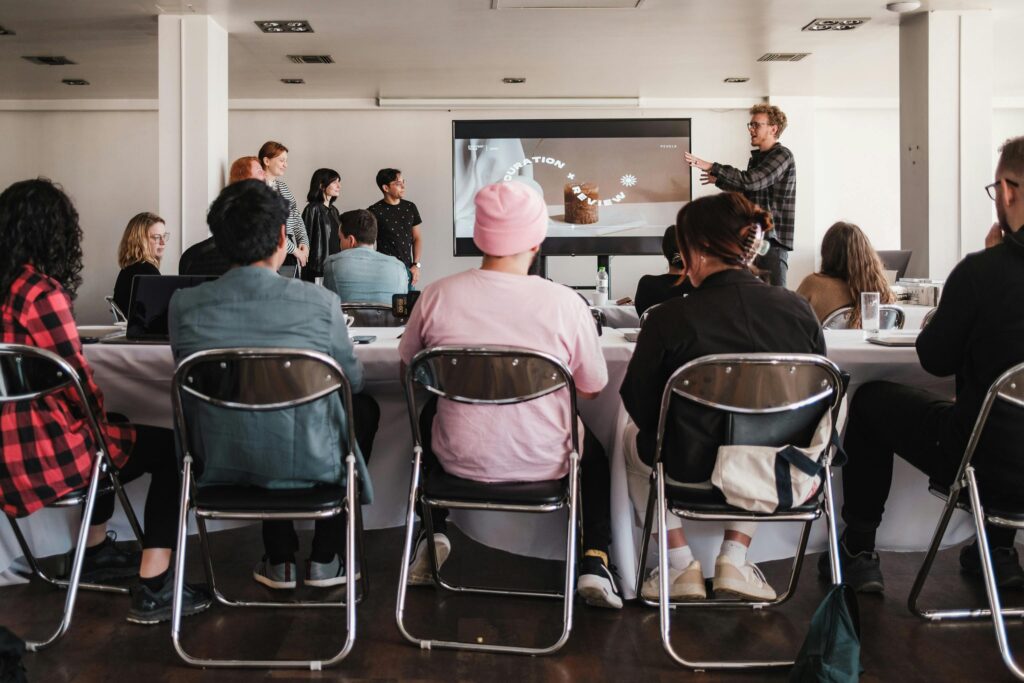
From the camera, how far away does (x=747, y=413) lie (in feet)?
6.88

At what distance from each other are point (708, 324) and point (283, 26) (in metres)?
6.01

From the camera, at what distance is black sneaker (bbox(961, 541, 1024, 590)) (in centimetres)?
263

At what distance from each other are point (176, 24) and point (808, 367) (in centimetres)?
612

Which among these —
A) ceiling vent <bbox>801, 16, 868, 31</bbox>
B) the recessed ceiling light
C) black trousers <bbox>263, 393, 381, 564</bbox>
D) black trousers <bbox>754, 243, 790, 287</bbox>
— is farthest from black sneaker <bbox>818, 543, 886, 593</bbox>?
the recessed ceiling light

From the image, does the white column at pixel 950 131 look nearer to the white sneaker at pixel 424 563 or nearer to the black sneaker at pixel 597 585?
the black sneaker at pixel 597 585

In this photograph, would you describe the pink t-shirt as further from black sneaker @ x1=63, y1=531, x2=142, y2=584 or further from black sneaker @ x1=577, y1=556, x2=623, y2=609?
black sneaker @ x1=63, y1=531, x2=142, y2=584

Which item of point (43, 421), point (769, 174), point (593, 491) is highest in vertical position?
point (769, 174)

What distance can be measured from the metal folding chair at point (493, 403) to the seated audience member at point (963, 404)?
35.2 inches

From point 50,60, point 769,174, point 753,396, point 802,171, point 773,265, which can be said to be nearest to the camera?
point 753,396

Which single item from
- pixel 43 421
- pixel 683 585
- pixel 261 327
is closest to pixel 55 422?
pixel 43 421

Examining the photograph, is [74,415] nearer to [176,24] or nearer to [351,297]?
[351,297]

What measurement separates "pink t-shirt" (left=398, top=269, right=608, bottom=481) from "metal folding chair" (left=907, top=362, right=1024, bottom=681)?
889 mm

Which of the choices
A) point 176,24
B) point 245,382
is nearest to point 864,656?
point 245,382

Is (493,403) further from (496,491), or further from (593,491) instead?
(593,491)
